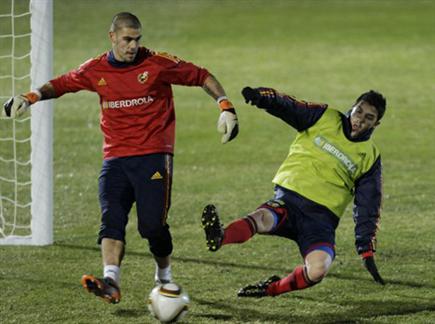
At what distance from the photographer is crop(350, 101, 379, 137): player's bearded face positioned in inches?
341

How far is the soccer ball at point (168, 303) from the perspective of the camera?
773 cm

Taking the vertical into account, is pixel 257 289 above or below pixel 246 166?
below

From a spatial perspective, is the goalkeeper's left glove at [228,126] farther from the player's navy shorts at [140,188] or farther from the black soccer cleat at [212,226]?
the player's navy shorts at [140,188]

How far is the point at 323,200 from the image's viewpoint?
8.67 metres

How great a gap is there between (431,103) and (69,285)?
1355 centimetres

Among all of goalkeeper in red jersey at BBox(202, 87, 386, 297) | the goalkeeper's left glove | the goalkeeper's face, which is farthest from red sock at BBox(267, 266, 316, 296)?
the goalkeeper's face

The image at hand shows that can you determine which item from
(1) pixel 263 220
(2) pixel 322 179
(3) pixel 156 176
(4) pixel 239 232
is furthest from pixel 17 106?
(2) pixel 322 179

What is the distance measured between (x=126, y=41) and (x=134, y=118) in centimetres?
61

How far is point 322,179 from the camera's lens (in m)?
8.69

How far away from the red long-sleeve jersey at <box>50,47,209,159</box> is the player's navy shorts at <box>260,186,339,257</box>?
1.01 meters

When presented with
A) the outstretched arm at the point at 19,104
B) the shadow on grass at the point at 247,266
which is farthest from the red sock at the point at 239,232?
the outstretched arm at the point at 19,104

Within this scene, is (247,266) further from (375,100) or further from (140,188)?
(375,100)

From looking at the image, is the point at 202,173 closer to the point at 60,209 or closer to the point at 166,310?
the point at 60,209

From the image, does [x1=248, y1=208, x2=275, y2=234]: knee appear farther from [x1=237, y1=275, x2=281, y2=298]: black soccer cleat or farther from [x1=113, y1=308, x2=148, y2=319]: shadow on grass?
[x1=113, y1=308, x2=148, y2=319]: shadow on grass
